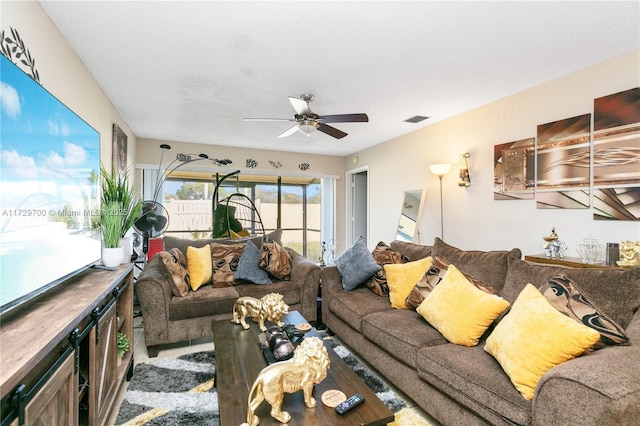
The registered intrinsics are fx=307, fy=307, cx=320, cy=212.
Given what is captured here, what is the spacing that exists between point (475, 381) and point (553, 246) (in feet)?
6.49

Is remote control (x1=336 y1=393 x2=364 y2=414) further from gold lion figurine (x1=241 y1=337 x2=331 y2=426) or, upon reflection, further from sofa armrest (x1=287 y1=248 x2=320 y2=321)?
sofa armrest (x1=287 y1=248 x2=320 y2=321)

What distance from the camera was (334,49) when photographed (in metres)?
2.38

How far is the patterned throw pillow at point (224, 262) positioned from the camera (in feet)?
10.3

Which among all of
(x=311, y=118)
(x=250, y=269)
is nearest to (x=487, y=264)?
(x=311, y=118)

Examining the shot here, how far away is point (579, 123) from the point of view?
2738 millimetres

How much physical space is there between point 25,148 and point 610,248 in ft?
11.9

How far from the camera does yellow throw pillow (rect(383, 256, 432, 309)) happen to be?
2.46m

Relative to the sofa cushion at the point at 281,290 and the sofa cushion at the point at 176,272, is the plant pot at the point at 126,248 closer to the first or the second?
the sofa cushion at the point at 176,272

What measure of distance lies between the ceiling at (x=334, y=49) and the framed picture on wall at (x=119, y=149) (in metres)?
0.33

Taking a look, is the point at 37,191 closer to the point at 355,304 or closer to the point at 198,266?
the point at 198,266

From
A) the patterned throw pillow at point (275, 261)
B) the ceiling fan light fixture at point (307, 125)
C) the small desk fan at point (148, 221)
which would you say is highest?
Answer: the ceiling fan light fixture at point (307, 125)

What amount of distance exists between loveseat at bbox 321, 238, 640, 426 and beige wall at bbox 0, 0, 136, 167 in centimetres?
271

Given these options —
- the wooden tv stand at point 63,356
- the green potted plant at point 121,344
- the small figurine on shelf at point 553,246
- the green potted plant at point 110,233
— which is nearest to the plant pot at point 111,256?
the green potted plant at point 110,233

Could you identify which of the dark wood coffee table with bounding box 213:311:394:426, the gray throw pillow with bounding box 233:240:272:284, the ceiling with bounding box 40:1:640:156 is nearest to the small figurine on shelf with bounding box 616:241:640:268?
the ceiling with bounding box 40:1:640:156
